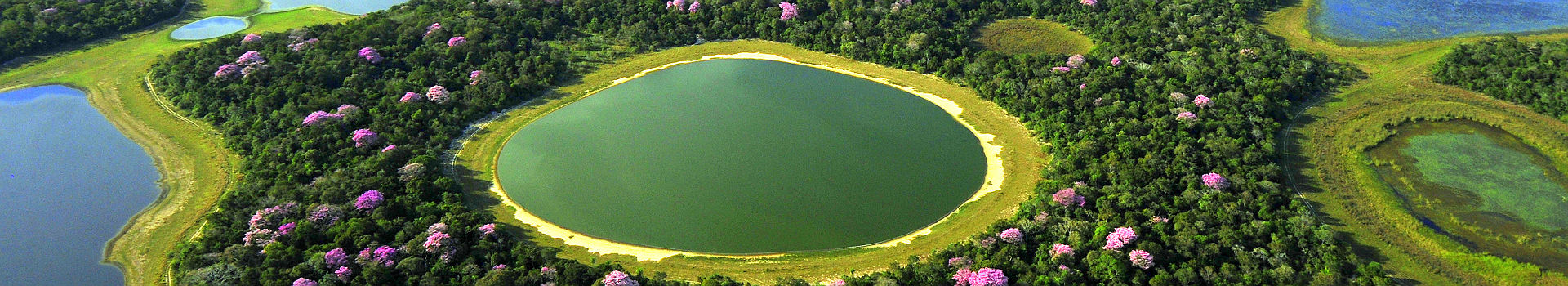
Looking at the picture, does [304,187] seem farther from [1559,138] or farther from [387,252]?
[1559,138]

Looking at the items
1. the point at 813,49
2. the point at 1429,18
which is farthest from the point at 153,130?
the point at 1429,18

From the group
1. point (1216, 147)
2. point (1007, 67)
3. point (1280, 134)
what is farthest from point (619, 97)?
point (1280, 134)

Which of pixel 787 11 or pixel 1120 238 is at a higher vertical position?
pixel 787 11

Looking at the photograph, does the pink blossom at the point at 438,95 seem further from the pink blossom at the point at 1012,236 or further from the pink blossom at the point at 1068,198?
the pink blossom at the point at 1068,198

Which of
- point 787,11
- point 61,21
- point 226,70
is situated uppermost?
point 61,21

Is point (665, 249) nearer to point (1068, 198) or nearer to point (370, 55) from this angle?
point (1068, 198)

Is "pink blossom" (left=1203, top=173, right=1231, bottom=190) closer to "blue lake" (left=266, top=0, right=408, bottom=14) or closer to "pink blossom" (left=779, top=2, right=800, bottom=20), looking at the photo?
"pink blossom" (left=779, top=2, right=800, bottom=20)
